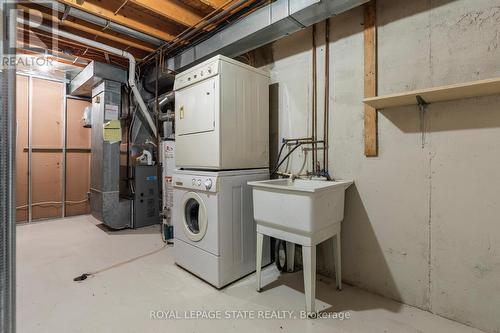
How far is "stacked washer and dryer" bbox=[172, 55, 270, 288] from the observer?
82.3 inches

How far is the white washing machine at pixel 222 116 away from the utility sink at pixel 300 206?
0.47 meters

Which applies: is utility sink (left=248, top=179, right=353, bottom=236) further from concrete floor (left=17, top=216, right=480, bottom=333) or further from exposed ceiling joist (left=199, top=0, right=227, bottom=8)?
exposed ceiling joist (left=199, top=0, right=227, bottom=8)

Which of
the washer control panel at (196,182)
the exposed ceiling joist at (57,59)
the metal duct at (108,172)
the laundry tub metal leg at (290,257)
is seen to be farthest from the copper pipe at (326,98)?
the exposed ceiling joist at (57,59)

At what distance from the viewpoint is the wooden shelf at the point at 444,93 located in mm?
1360

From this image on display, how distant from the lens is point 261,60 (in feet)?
9.34

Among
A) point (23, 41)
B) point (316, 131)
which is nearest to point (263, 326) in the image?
point (316, 131)

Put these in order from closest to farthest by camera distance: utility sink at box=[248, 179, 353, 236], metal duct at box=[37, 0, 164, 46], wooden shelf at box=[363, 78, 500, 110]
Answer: wooden shelf at box=[363, 78, 500, 110] < utility sink at box=[248, 179, 353, 236] < metal duct at box=[37, 0, 164, 46]

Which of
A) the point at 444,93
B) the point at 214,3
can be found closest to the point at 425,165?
the point at 444,93

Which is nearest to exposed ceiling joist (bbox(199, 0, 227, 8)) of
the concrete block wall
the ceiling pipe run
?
the concrete block wall

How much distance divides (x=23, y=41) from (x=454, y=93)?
453cm

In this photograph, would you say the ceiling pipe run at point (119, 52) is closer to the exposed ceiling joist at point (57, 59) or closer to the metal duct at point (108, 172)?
the metal duct at point (108, 172)

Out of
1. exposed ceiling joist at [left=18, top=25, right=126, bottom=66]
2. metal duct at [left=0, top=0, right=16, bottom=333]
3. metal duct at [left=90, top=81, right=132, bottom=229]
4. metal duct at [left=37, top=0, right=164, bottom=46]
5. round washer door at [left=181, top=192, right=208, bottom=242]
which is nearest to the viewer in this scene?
metal duct at [left=0, top=0, right=16, bottom=333]

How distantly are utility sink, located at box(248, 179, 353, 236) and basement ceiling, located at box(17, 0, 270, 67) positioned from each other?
1.78 meters

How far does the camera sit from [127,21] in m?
2.73
